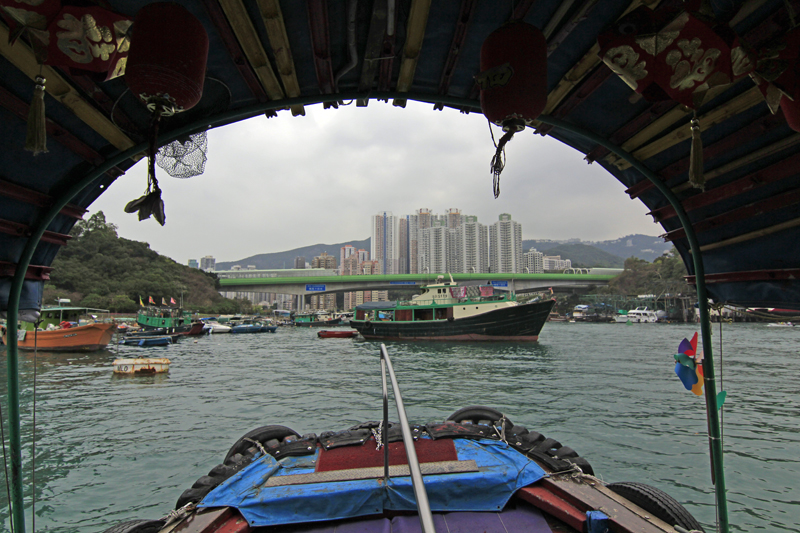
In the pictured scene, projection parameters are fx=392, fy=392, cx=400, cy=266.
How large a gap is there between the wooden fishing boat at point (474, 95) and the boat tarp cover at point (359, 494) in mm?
1268

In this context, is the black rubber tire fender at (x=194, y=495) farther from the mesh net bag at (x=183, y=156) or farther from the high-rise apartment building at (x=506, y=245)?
the high-rise apartment building at (x=506, y=245)

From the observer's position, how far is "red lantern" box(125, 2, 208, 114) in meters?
1.65

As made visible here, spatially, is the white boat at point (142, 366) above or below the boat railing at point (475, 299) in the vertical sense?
below

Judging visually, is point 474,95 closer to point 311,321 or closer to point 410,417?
point 410,417

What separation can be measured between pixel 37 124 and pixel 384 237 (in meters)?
115

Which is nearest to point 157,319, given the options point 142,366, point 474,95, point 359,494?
point 142,366

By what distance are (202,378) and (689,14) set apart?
16.1 metres

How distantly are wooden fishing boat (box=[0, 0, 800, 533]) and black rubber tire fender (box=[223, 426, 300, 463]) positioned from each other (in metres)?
1.56

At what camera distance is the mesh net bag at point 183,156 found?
2.45 metres

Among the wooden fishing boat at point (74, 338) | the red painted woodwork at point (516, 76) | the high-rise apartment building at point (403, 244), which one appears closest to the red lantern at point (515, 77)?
the red painted woodwork at point (516, 76)

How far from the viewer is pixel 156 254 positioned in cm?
5550

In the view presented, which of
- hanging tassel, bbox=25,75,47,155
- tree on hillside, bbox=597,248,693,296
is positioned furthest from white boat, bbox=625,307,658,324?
hanging tassel, bbox=25,75,47,155

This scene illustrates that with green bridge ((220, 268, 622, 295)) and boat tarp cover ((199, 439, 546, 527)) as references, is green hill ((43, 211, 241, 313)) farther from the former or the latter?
boat tarp cover ((199, 439, 546, 527))

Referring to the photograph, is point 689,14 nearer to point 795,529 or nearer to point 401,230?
point 795,529
